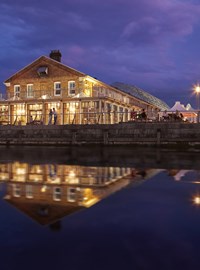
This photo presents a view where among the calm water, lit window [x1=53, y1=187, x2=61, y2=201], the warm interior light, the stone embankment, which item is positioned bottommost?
the calm water

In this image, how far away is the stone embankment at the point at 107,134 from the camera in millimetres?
21875

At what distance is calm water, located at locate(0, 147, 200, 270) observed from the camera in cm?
340

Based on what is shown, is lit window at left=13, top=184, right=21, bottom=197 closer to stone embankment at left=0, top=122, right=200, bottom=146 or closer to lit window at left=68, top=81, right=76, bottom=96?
stone embankment at left=0, top=122, right=200, bottom=146

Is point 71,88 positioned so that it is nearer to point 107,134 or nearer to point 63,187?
point 107,134

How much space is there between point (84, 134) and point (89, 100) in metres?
9.74

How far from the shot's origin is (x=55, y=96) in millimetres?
36406

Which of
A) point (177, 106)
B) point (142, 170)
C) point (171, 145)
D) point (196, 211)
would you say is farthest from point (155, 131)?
point (196, 211)

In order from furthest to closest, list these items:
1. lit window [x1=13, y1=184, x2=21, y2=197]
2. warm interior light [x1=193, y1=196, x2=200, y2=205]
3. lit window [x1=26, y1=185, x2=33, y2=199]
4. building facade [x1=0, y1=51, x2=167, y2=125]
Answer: building facade [x1=0, y1=51, x2=167, y2=125], lit window [x1=13, y1=184, x2=21, y2=197], lit window [x1=26, y1=185, x2=33, y2=199], warm interior light [x1=193, y1=196, x2=200, y2=205]

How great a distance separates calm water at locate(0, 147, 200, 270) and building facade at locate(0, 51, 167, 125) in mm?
26511

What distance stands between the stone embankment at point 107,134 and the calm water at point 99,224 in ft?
46.5

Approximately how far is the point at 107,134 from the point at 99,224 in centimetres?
1921

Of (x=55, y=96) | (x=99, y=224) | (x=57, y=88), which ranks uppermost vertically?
(x=57, y=88)

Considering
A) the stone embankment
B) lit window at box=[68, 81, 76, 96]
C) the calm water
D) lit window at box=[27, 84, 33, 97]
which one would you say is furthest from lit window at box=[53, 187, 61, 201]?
lit window at box=[27, 84, 33, 97]

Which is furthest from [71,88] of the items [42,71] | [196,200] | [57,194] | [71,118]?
[196,200]
